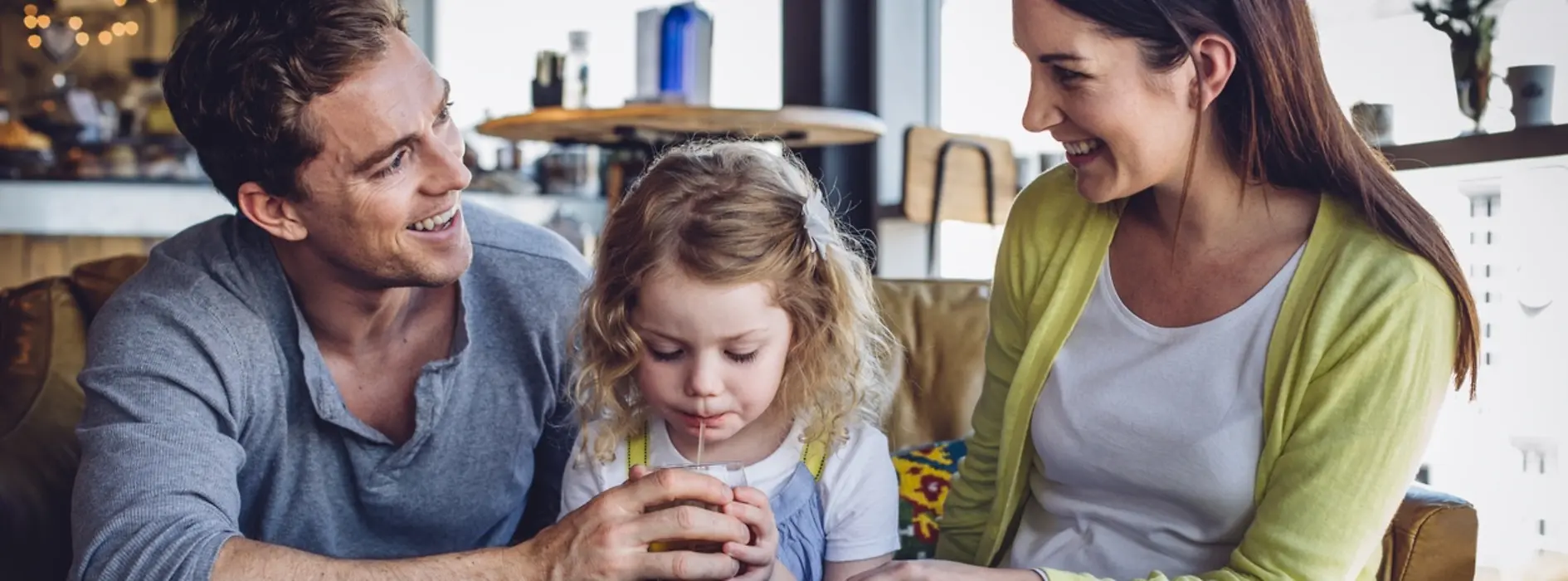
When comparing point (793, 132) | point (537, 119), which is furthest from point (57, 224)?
point (793, 132)

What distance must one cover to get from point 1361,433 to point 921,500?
0.87 meters

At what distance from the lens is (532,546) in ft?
5.04

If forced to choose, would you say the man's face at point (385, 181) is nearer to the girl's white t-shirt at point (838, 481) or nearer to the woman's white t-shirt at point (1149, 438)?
the girl's white t-shirt at point (838, 481)

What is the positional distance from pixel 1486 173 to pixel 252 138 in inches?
79.2

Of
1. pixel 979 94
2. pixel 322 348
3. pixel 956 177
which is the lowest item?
pixel 322 348

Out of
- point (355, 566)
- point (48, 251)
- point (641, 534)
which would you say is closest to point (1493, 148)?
point (641, 534)

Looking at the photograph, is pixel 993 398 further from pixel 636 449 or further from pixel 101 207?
pixel 101 207

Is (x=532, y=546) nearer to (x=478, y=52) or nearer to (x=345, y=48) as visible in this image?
(x=345, y=48)

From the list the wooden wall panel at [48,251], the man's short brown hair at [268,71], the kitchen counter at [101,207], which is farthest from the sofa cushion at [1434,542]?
the wooden wall panel at [48,251]

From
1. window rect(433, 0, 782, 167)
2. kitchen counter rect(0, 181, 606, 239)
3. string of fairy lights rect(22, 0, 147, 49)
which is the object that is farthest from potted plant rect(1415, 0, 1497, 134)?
string of fairy lights rect(22, 0, 147, 49)

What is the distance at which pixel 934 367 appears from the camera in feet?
7.75

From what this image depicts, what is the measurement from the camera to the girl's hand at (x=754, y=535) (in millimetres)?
1377

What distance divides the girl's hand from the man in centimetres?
22

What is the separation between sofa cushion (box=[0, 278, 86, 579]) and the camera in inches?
76.7
